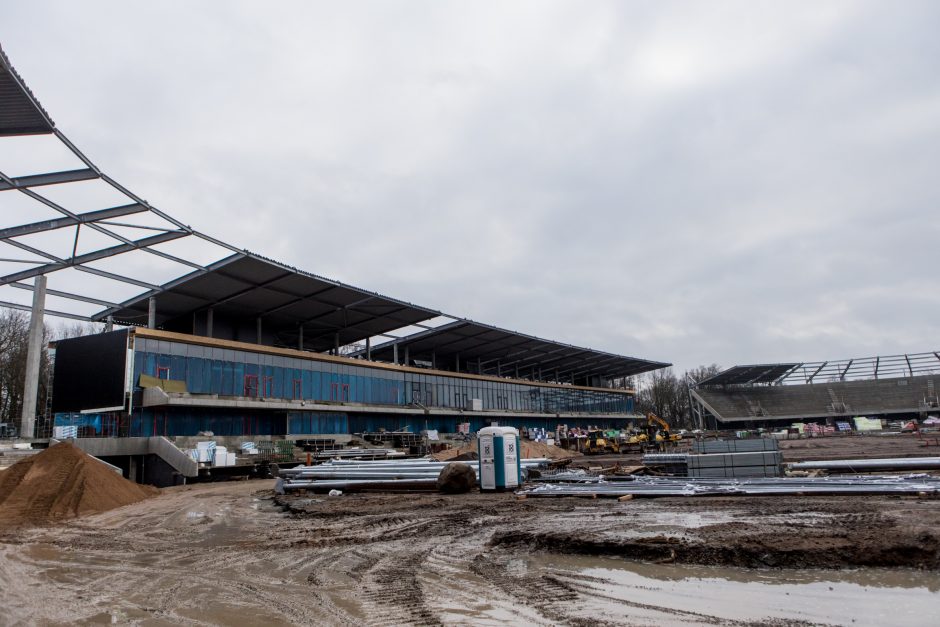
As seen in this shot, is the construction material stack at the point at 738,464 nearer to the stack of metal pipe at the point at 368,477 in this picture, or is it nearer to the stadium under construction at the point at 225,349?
the stack of metal pipe at the point at 368,477

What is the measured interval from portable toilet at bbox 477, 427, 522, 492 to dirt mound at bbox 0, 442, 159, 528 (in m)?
10.9

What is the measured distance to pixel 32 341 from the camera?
112 feet

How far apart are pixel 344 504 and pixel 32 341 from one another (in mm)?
27285

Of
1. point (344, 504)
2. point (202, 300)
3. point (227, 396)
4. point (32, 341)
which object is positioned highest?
point (202, 300)

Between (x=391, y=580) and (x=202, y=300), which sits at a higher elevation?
(x=202, y=300)

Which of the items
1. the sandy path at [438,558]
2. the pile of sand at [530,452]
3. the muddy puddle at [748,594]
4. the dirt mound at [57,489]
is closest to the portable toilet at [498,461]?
the sandy path at [438,558]

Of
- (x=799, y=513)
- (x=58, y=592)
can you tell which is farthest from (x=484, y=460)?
(x=58, y=592)

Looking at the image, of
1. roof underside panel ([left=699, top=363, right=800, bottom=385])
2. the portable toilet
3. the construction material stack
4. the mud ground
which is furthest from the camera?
roof underside panel ([left=699, top=363, right=800, bottom=385])

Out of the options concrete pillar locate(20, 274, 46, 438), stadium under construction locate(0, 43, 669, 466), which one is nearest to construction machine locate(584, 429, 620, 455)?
stadium under construction locate(0, 43, 669, 466)

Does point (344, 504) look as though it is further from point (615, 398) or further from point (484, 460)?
point (615, 398)

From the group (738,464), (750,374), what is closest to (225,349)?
(738,464)

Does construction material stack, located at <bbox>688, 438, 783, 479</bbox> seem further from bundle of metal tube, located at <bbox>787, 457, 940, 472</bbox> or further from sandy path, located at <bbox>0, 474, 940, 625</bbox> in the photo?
sandy path, located at <bbox>0, 474, 940, 625</bbox>

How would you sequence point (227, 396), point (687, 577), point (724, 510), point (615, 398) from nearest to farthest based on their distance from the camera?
point (687, 577) < point (724, 510) < point (227, 396) < point (615, 398)

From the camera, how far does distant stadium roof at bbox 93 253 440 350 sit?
1574 inches
